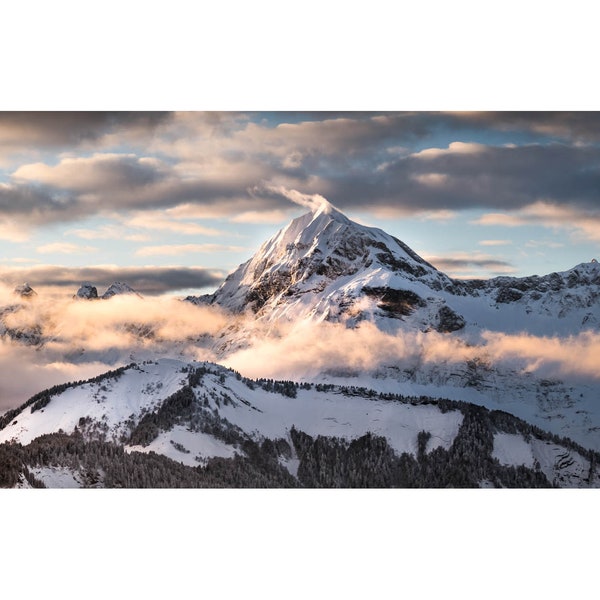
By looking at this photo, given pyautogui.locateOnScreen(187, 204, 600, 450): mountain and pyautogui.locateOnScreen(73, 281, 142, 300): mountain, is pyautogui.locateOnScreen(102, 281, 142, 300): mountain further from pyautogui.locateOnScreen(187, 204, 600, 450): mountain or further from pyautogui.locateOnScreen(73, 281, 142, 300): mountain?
pyautogui.locateOnScreen(187, 204, 600, 450): mountain

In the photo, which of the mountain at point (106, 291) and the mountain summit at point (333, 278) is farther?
the mountain summit at point (333, 278)

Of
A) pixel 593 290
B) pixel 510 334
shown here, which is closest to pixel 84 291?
pixel 510 334

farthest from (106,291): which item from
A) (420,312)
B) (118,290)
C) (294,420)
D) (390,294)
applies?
(390,294)

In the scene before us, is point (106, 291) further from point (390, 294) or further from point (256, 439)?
point (390, 294)

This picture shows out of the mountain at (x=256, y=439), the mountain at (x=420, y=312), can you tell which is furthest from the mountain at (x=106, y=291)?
the mountain at (x=420, y=312)

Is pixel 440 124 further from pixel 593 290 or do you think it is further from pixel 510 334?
pixel 593 290

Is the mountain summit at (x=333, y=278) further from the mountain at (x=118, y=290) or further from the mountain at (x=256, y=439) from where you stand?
the mountain at (x=256, y=439)
